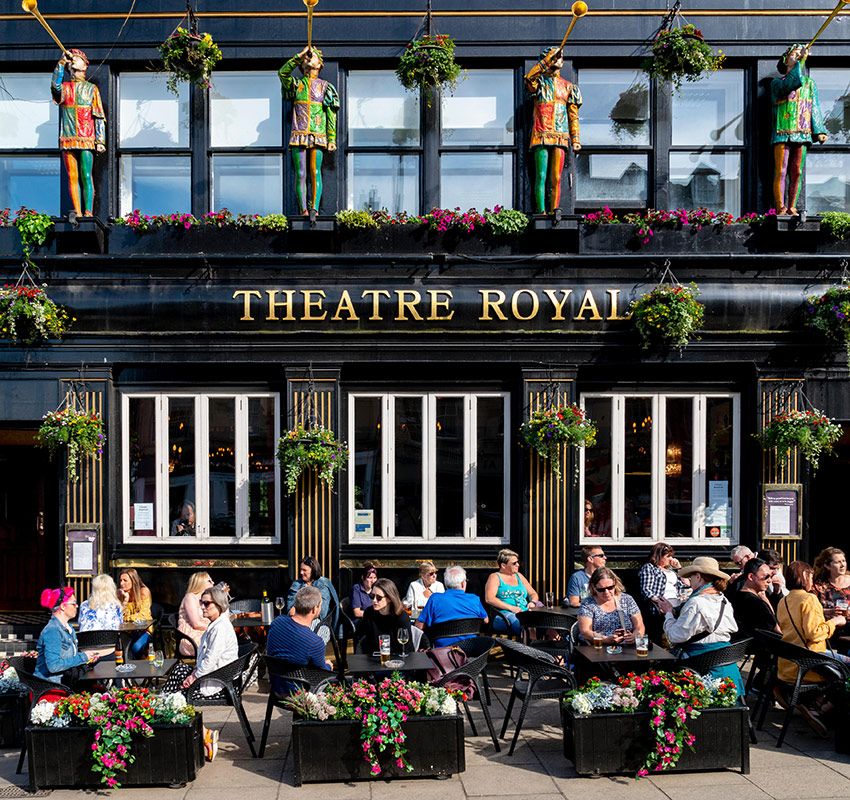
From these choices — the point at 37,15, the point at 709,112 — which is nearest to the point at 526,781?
the point at 709,112

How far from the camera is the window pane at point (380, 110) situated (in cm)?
1202

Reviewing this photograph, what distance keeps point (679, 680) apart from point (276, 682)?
3.50 m

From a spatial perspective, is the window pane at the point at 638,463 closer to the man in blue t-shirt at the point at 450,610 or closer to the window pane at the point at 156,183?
the man in blue t-shirt at the point at 450,610

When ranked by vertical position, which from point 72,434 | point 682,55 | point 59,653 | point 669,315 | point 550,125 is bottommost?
point 59,653

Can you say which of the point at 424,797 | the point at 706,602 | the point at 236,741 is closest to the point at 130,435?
the point at 236,741

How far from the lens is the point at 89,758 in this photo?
7.01 metres

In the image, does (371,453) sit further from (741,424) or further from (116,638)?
(741,424)

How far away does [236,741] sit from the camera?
827 centimetres

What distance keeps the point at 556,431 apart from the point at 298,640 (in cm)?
449

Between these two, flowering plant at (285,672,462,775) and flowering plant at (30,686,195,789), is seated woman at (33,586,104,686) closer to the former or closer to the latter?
flowering plant at (30,686,195,789)

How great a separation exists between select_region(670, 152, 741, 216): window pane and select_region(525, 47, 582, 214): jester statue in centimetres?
149

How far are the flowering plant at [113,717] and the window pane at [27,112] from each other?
26.5 feet

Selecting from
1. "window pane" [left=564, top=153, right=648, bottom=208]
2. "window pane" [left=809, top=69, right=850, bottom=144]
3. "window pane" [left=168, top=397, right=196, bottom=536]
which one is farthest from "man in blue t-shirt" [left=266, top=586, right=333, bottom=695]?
"window pane" [left=809, top=69, right=850, bottom=144]

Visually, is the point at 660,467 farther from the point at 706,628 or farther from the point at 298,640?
the point at 298,640
